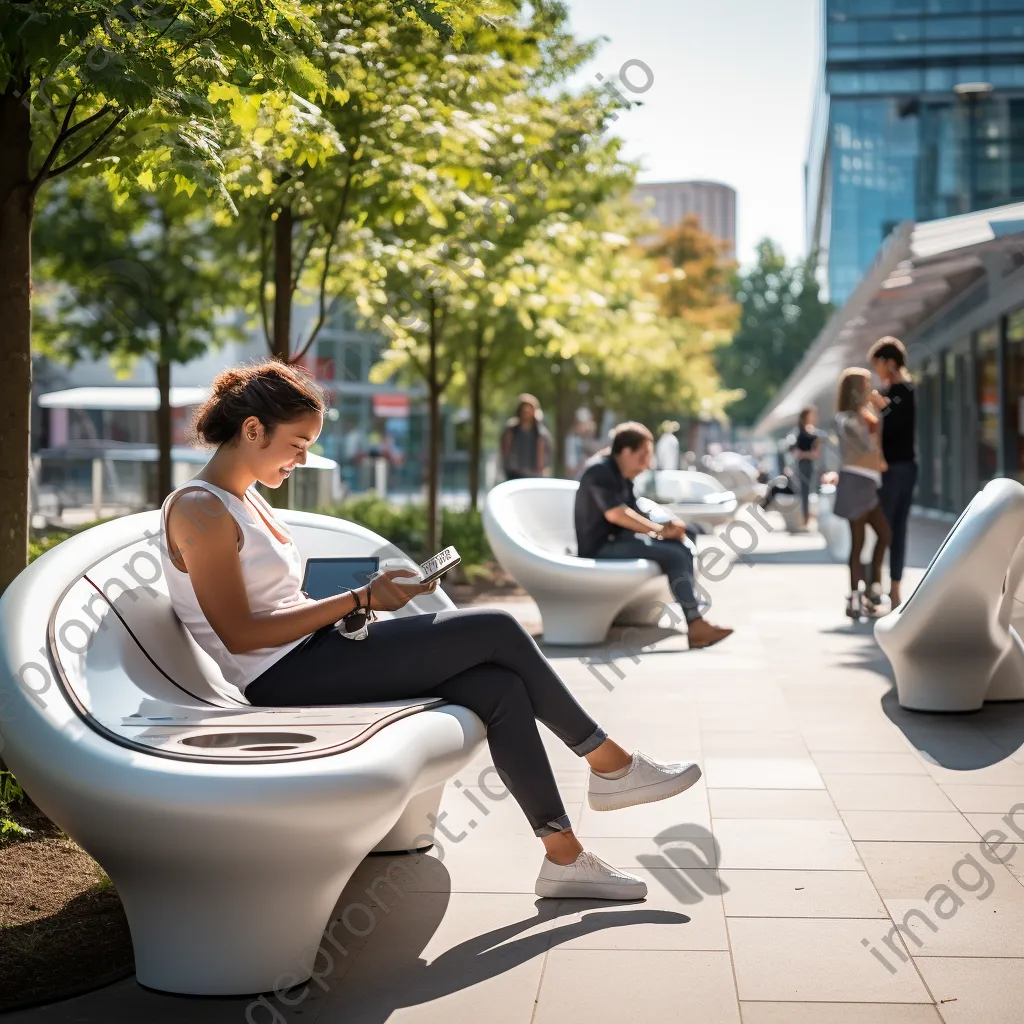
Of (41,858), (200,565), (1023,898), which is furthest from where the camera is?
(41,858)

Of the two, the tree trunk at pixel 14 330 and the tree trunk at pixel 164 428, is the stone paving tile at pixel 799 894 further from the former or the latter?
the tree trunk at pixel 164 428

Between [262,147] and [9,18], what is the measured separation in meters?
3.17

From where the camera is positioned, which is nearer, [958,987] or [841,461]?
[958,987]

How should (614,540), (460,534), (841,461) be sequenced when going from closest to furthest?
(614,540), (841,461), (460,534)

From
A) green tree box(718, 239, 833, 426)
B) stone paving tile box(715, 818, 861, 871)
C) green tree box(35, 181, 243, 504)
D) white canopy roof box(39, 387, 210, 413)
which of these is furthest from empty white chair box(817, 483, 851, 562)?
green tree box(718, 239, 833, 426)

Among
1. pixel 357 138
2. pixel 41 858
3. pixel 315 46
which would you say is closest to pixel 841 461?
pixel 357 138

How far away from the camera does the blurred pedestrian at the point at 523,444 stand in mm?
15672

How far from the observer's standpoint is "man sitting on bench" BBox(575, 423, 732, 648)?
380 inches

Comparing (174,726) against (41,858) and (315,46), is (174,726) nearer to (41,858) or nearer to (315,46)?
(41,858)

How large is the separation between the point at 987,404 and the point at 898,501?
1021 centimetres

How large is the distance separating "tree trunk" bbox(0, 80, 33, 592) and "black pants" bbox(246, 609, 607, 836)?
1.59m

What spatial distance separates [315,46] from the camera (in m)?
5.61

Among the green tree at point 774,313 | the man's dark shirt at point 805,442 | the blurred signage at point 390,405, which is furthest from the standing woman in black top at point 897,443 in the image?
the green tree at point 774,313

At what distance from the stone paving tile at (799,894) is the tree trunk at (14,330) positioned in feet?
9.04
